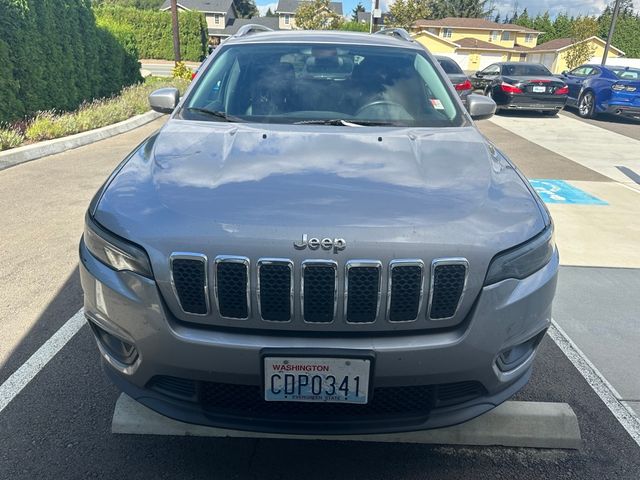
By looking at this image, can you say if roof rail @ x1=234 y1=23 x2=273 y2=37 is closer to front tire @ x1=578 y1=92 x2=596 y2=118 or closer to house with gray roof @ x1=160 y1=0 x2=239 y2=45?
front tire @ x1=578 y1=92 x2=596 y2=118

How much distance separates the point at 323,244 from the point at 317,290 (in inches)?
6.5

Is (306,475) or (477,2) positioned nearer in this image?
(306,475)

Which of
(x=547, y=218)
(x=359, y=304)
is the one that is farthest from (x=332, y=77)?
(x=359, y=304)

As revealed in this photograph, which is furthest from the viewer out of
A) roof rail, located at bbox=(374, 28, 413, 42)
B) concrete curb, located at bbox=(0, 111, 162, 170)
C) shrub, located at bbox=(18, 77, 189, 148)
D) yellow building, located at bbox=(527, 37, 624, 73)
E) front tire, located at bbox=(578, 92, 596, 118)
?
yellow building, located at bbox=(527, 37, 624, 73)

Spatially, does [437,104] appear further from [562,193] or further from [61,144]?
[61,144]

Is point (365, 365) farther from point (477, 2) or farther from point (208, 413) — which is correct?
point (477, 2)

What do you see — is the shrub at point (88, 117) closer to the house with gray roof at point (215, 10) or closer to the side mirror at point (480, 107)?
the side mirror at point (480, 107)

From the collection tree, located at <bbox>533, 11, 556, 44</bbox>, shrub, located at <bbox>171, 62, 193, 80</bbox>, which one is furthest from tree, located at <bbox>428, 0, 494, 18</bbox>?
shrub, located at <bbox>171, 62, 193, 80</bbox>

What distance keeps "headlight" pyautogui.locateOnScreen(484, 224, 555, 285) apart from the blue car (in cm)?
1500

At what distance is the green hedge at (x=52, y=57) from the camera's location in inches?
370

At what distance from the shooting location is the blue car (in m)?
14.6

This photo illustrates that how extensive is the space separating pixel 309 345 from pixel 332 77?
2.20 m

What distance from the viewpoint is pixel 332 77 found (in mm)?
3537

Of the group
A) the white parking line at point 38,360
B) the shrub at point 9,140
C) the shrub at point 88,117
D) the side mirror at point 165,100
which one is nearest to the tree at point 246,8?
the shrub at point 88,117
